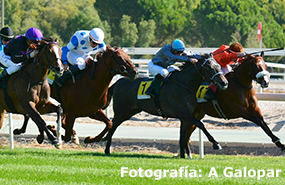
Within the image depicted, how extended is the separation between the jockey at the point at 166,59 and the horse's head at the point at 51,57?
1892 millimetres

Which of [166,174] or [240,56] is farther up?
[240,56]

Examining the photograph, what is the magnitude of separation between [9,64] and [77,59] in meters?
1.17

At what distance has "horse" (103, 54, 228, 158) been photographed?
29.0 feet

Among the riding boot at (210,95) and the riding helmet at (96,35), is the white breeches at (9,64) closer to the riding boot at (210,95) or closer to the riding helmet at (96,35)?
the riding helmet at (96,35)

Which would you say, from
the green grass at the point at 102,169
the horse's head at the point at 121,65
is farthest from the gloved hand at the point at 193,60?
the green grass at the point at 102,169

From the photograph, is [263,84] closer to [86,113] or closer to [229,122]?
[86,113]

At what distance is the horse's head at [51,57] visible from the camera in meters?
8.32

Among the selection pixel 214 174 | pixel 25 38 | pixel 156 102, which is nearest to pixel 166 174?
pixel 214 174

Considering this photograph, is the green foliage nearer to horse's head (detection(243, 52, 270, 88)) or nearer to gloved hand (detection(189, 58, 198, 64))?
horse's head (detection(243, 52, 270, 88))

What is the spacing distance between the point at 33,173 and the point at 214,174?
2.31 metres

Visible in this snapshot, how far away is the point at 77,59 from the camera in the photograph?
953cm

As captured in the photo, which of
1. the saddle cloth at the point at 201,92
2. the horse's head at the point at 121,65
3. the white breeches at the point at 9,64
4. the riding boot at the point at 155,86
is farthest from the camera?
the saddle cloth at the point at 201,92

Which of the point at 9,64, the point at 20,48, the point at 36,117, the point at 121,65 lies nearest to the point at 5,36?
the point at 9,64

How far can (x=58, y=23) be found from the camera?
232ft
